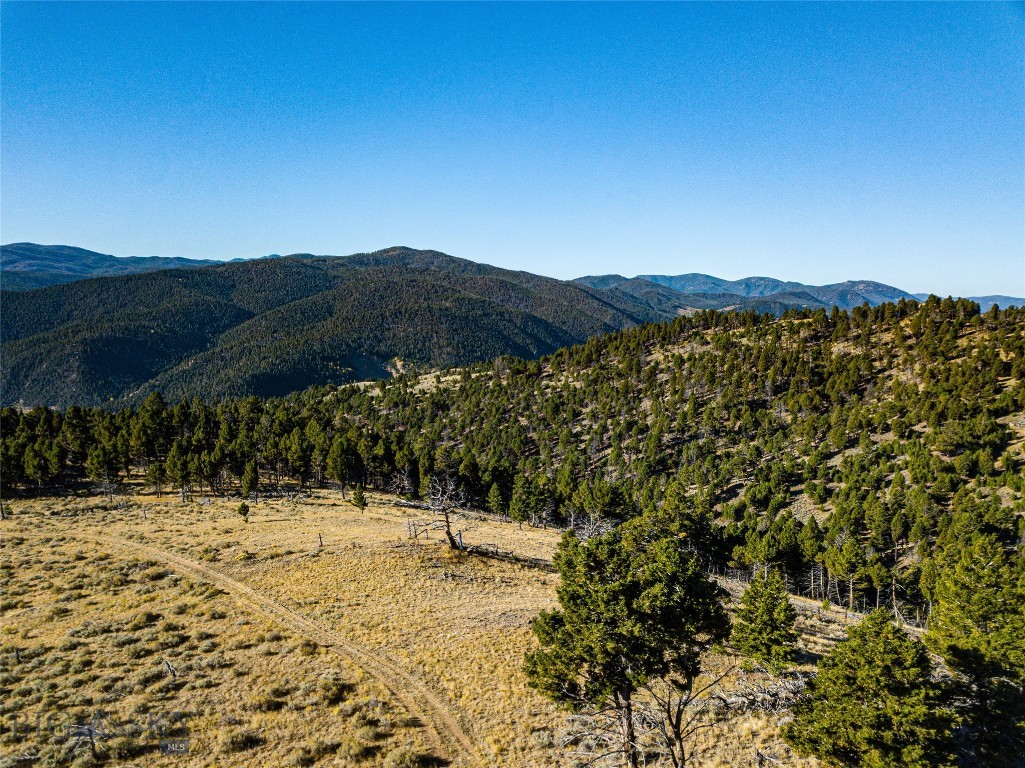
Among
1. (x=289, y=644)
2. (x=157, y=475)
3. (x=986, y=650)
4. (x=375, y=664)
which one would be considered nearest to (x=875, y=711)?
(x=986, y=650)

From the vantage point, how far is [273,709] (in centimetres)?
2225

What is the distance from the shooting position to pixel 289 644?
28.5 m

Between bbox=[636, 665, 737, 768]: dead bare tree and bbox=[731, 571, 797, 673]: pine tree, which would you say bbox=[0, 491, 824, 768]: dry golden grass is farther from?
bbox=[731, 571, 797, 673]: pine tree

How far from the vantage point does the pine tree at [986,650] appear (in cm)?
2206

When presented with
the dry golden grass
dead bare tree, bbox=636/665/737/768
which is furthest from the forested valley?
the dry golden grass

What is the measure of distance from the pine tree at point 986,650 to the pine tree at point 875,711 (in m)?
8.01

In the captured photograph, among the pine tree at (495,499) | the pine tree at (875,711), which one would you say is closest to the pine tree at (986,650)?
the pine tree at (875,711)

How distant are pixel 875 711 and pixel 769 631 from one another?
7.83m

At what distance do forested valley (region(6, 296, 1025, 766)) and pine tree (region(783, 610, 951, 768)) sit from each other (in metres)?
0.09

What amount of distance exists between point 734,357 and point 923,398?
42010 mm

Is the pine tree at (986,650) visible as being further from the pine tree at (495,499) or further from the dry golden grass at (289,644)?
the pine tree at (495,499)

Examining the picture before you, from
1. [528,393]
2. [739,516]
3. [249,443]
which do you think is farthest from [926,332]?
[249,443]

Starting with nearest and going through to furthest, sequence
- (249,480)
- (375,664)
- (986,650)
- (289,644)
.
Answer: (986,650)
(375,664)
(289,644)
(249,480)

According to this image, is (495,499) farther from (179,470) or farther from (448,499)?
(179,470)
